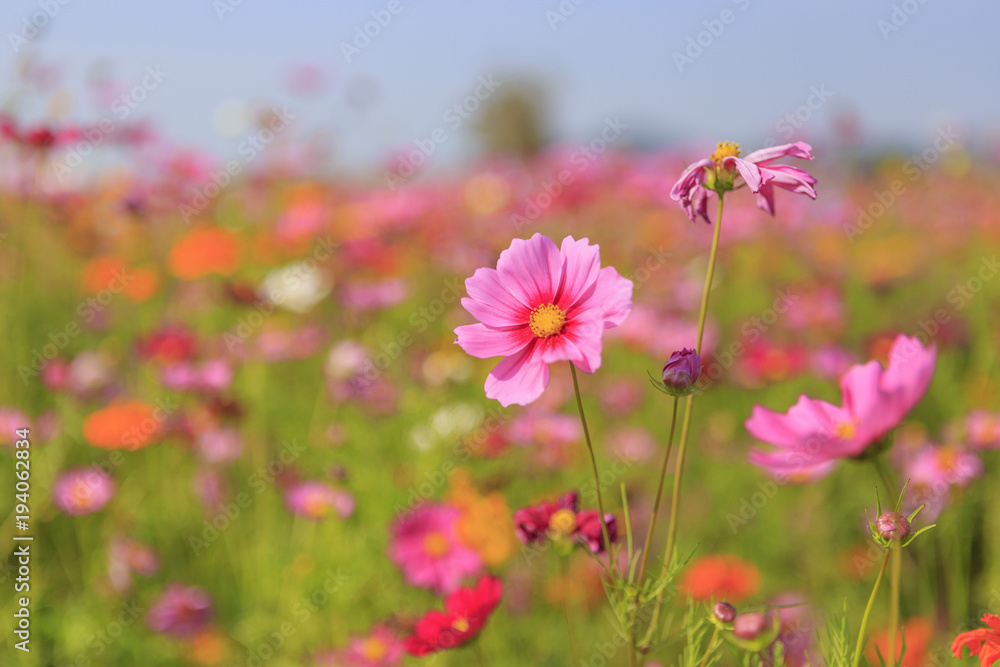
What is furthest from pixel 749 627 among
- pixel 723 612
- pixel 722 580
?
pixel 722 580

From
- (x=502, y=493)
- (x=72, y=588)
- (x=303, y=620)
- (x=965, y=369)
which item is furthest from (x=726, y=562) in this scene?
(x=72, y=588)

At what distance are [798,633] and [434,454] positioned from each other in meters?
0.69

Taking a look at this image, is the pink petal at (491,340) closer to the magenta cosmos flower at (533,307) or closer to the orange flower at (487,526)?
the magenta cosmos flower at (533,307)

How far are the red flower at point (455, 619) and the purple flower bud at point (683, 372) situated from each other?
1.03ft

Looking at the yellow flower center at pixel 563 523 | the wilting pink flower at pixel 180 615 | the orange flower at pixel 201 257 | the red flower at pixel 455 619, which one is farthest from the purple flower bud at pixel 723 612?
the orange flower at pixel 201 257

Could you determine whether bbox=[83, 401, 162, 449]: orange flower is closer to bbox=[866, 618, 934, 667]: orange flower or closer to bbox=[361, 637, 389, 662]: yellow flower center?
bbox=[361, 637, 389, 662]: yellow flower center

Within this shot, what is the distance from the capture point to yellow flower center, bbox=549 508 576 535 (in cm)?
59

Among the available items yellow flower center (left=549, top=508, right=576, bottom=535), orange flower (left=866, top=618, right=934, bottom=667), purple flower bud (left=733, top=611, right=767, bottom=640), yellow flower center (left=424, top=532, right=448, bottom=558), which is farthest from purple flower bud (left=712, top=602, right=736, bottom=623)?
yellow flower center (left=424, top=532, right=448, bottom=558)

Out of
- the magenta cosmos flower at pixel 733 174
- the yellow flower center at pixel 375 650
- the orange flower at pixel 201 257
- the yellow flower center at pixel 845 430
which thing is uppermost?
the magenta cosmos flower at pixel 733 174

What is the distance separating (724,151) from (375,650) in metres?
0.80

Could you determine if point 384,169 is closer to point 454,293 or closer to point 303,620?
point 454,293

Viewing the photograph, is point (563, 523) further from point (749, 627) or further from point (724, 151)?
point (724, 151)

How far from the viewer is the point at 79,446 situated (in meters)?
1.81

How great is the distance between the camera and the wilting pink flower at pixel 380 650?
0.96m
